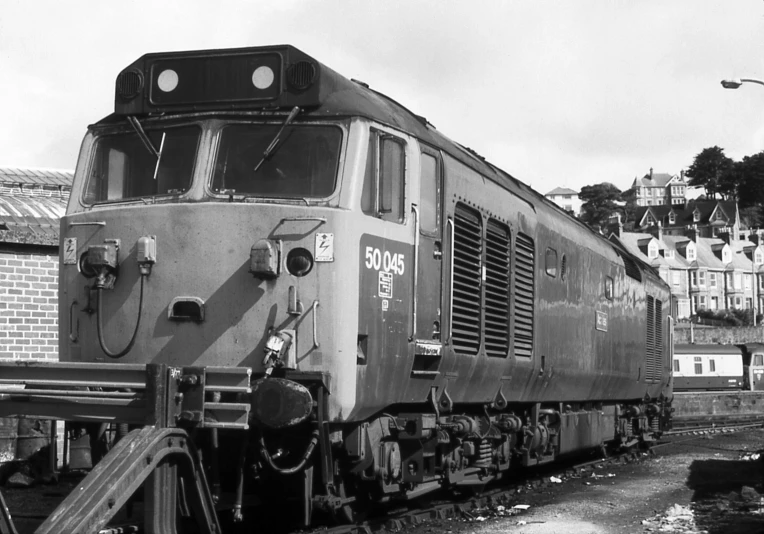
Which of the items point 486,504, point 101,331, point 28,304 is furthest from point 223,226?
point 28,304

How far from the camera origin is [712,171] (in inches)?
6284

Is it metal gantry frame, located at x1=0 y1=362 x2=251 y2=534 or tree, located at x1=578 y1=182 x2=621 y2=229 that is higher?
tree, located at x1=578 y1=182 x2=621 y2=229

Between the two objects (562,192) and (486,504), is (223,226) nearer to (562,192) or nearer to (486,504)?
(486,504)

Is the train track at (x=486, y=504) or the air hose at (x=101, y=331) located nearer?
the air hose at (x=101, y=331)

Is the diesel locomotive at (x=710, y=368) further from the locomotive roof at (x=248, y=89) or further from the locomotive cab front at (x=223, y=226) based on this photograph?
the locomotive cab front at (x=223, y=226)

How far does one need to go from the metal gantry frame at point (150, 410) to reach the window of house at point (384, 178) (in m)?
1.88

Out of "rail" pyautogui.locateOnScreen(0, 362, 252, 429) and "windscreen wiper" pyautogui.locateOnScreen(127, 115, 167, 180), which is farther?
"windscreen wiper" pyautogui.locateOnScreen(127, 115, 167, 180)

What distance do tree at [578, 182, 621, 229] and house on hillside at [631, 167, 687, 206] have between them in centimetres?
3645

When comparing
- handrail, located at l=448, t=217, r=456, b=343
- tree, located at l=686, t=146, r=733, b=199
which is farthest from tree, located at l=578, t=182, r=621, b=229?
handrail, located at l=448, t=217, r=456, b=343

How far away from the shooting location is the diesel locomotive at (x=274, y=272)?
7473 millimetres

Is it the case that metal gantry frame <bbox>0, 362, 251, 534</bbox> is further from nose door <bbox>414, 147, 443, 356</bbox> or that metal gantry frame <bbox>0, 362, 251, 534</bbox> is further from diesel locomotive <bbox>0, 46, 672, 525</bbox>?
nose door <bbox>414, 147, 443, 356</bbox>

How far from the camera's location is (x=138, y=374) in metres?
6.74

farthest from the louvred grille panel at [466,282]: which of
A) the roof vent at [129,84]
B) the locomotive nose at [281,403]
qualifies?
the roof vent at [129,84]

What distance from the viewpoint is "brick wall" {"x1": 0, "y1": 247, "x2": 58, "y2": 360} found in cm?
1239
